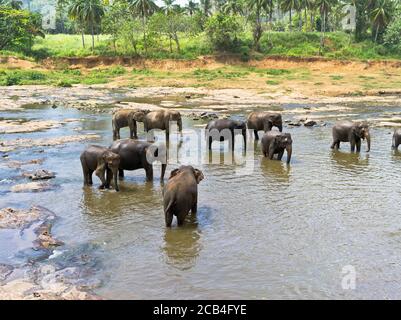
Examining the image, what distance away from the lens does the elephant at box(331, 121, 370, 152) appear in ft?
57.5

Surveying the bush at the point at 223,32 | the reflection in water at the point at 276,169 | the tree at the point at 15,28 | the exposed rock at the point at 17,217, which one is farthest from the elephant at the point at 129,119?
the tree at the point at 15,28

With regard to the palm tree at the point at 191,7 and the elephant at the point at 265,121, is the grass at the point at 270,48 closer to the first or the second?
the palm tree at the point at 191,7

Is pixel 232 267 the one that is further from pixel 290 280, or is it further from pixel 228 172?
pixel 228 172

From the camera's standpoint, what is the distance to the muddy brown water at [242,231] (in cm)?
776

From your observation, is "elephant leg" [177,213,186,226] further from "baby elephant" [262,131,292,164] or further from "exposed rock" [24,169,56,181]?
"baby elephant" [262,131,292,164]

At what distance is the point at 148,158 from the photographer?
1295cm

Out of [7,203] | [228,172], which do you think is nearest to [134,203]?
[7,203]

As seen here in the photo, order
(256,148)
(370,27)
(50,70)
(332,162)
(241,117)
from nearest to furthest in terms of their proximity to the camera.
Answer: (332,162), (256,148), (241,117), (50,70), (370,27)

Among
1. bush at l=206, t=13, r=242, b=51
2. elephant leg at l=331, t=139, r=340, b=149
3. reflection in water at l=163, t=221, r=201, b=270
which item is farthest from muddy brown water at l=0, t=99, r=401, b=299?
bush at l=206, t=13, r=242, b=51

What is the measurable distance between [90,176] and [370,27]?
63765mm

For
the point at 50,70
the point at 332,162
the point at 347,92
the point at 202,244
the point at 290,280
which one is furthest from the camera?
the point at 50,70

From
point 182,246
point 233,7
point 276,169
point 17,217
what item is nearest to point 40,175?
point 17,217

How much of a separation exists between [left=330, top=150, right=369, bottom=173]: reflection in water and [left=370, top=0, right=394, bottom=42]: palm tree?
1945 inches

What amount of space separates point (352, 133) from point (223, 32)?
46.2 metres
